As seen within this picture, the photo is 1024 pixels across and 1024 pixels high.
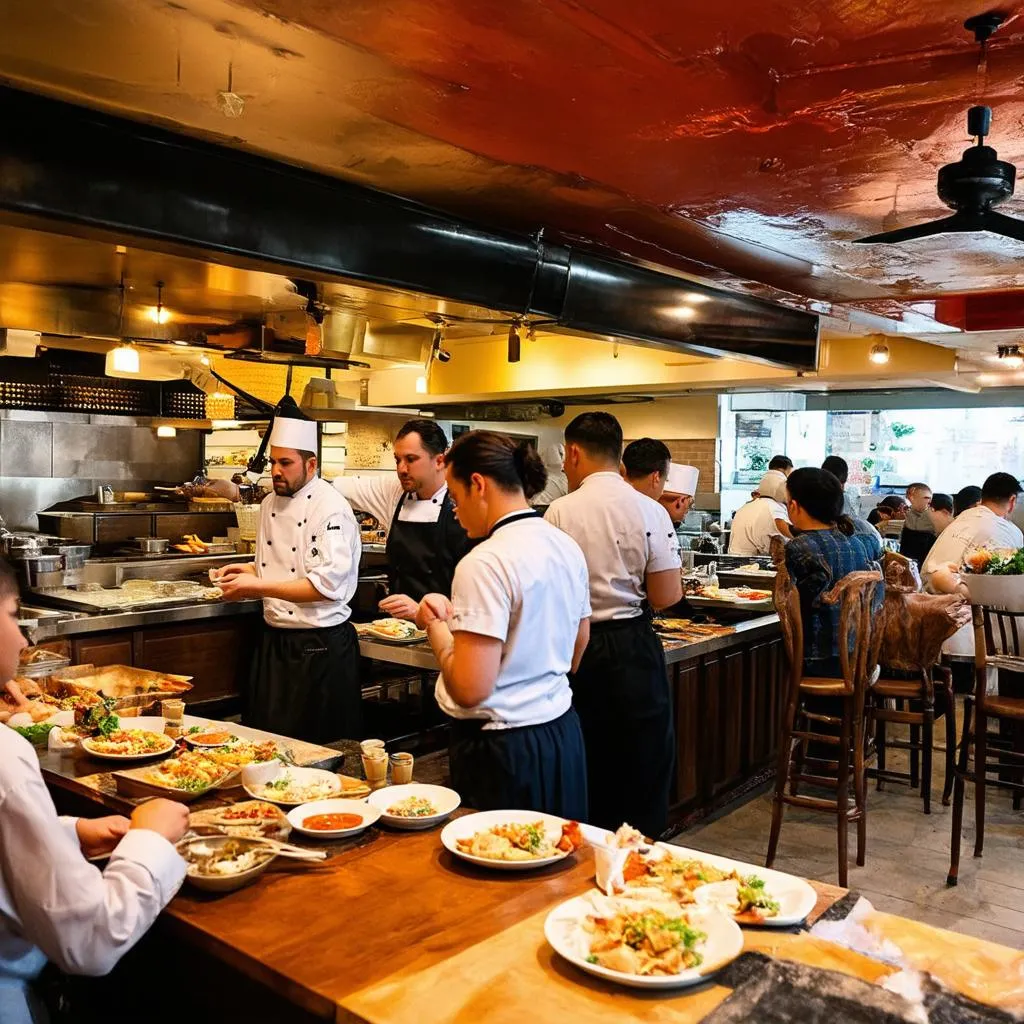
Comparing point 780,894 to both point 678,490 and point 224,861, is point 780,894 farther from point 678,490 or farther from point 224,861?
point 678,490

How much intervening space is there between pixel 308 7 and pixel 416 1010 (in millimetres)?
2326

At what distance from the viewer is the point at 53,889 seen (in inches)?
63.6

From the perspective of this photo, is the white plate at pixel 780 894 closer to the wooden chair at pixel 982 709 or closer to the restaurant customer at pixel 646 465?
the restaurant customer at pixel 646 465

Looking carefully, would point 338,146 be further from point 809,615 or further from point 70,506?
point 70,506

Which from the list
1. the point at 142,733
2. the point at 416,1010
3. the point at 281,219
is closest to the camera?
the point at 416,1010

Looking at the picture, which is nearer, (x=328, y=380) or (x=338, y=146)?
(x=338, y=146)

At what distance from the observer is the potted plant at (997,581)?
4602 millimetres

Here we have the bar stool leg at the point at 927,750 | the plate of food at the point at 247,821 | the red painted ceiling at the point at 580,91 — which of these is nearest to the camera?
the plate of food at the point at 247,821

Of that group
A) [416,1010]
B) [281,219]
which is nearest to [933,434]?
[281,219]

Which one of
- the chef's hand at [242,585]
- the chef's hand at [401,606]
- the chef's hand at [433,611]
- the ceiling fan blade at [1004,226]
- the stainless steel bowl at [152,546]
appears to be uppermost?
the ceiling fan blade at [1004,226]

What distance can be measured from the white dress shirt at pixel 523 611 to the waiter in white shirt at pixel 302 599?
69.7 inches

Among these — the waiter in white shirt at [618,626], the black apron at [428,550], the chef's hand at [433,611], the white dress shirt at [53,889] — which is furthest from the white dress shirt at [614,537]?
the white dress shirt at [53,889]

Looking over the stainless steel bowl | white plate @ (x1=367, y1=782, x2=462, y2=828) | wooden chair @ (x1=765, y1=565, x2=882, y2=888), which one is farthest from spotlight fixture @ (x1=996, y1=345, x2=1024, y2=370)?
white plate @ (x1=367, y1=782, x2=462, y2=828)

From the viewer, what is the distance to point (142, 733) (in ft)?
9.38
